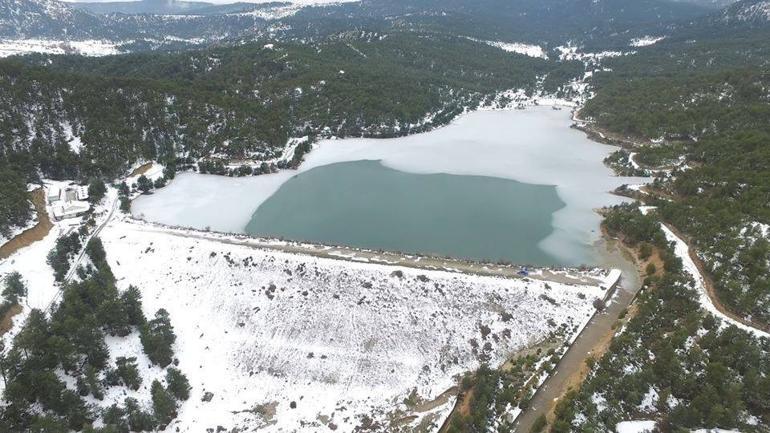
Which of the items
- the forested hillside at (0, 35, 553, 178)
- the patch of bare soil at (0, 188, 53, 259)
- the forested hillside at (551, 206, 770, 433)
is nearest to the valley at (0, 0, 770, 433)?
the forested hillside at (551, 206, 770, 433)

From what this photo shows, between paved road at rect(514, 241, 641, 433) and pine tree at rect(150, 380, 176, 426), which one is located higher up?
paved road at rect(514, 241, 641, 433)

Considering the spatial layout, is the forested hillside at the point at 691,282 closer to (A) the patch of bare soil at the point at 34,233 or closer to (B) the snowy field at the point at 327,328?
(B) the snowy field at the point at 327,328

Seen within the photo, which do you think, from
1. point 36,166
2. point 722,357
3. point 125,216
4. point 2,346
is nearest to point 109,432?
point 2,346

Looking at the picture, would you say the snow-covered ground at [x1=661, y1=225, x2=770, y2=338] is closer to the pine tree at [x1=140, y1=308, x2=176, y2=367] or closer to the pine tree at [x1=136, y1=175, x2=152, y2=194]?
the pine tree at [x1=140, y1=308, x2=176, y2=367]

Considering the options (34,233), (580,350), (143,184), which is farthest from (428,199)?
(34,233)

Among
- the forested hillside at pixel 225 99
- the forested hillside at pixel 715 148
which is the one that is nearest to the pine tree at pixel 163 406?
the forested hillside at pixel 715 148

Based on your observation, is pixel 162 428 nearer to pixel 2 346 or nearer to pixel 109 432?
pixel 109 432
